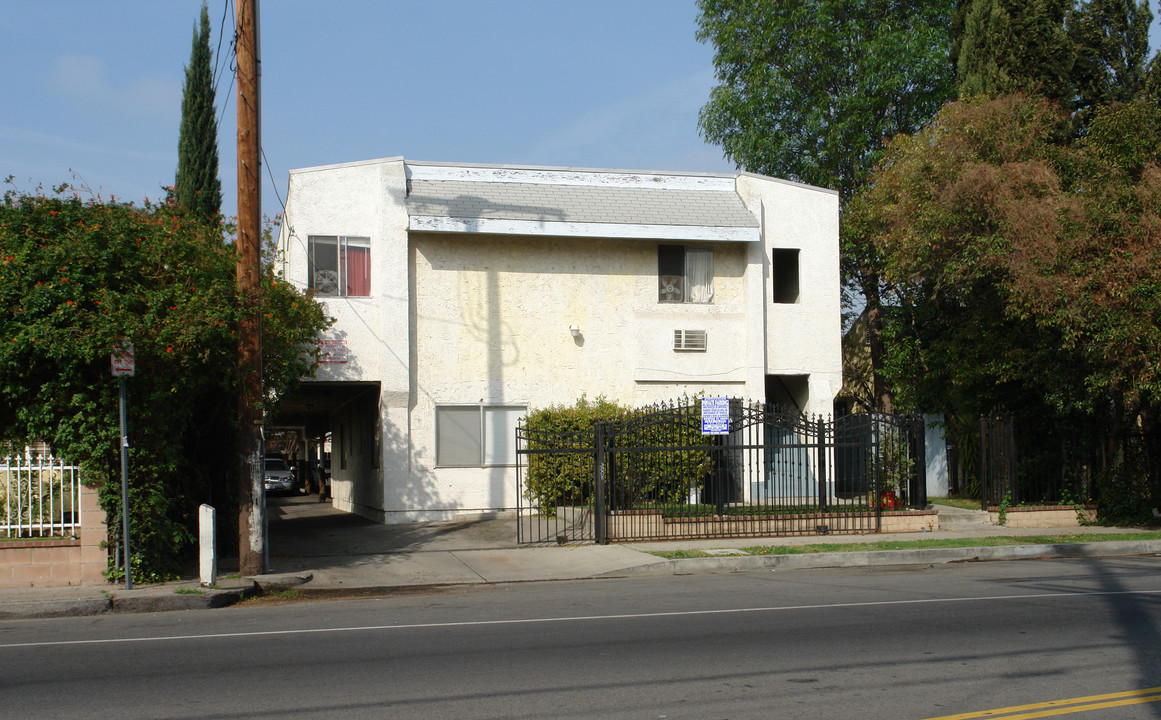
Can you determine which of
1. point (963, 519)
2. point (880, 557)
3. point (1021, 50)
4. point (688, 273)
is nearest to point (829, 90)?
point (1021, 50)

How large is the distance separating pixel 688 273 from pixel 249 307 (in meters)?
11.5

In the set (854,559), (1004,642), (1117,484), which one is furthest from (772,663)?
(1117,484)

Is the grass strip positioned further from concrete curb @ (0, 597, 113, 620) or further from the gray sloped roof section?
the gray sloped roof section

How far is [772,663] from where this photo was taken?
7.63m

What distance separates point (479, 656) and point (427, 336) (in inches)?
507

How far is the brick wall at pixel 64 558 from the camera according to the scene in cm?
1229

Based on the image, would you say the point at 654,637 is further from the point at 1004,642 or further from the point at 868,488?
the point at 868,488

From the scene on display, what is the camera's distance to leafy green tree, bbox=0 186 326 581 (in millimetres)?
11547

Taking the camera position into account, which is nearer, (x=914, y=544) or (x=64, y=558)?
(x=64, y=558)

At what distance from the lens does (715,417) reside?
1656cm

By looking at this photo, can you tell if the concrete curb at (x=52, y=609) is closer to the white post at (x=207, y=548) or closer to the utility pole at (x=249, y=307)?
the white post at (x=207, y=548)

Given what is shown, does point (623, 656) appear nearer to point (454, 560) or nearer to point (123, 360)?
point (123, 360)

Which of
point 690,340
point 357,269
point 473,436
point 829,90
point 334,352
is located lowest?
point 473,436

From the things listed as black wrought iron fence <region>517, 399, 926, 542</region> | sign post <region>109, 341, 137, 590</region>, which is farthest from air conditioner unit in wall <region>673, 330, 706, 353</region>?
sign post <region>109, 341, 137, 590</region>
